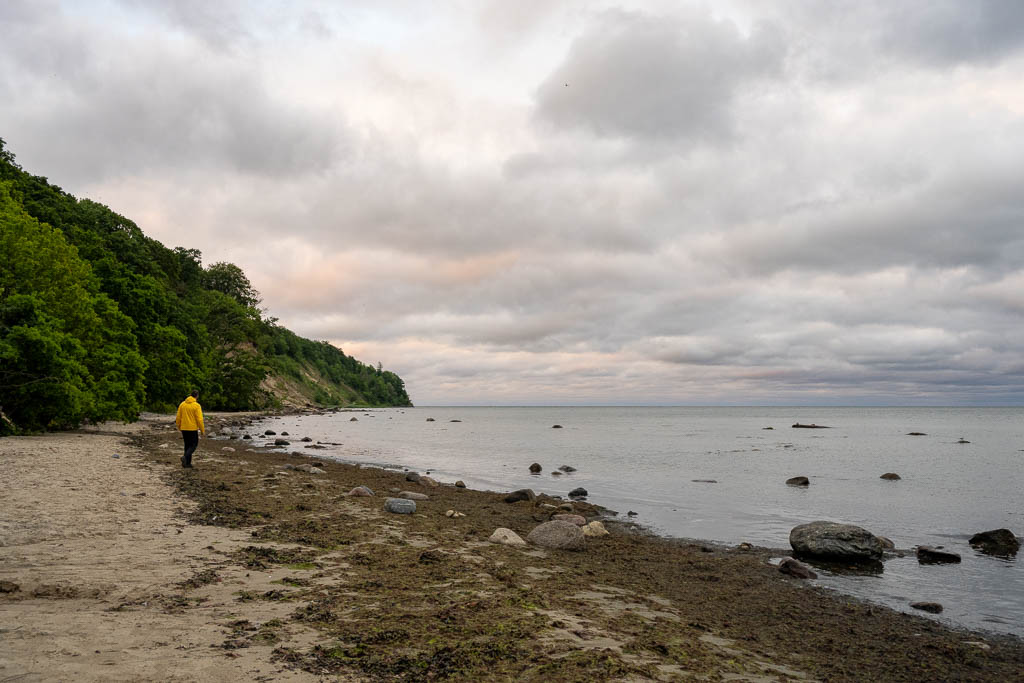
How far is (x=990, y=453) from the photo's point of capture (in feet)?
164

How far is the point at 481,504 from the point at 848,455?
40995 millimetres

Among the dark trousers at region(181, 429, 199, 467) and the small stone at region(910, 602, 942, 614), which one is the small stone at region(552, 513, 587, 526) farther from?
the dark trousers at region(181, 429, 199, 467)

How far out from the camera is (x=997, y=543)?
50.7 ft

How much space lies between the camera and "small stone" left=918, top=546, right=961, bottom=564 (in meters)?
14.2

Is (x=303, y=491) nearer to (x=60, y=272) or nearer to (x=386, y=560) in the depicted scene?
(x=386, y=560)

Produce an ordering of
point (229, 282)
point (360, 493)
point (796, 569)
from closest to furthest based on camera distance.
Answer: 1. point (796, 569)
2. point (360, 493)
3. point (229, 282)

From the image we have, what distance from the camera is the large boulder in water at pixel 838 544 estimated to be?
13.8m

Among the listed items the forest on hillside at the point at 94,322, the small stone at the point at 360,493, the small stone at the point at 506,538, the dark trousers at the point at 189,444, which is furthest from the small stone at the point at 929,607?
the forest on hillside at the point at 94,322

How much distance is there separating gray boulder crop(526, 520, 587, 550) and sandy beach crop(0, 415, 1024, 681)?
1.09 feet

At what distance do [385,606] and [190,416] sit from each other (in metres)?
15.5

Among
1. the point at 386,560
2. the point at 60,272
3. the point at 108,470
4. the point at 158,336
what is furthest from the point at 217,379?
the point at 386,560

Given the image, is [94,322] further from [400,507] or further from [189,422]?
[400,507]

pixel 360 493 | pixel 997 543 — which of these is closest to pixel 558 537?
pixel 360 493

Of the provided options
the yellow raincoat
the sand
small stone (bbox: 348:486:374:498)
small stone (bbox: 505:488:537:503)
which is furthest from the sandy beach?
small stone (bbox: 505:488:537:503)
